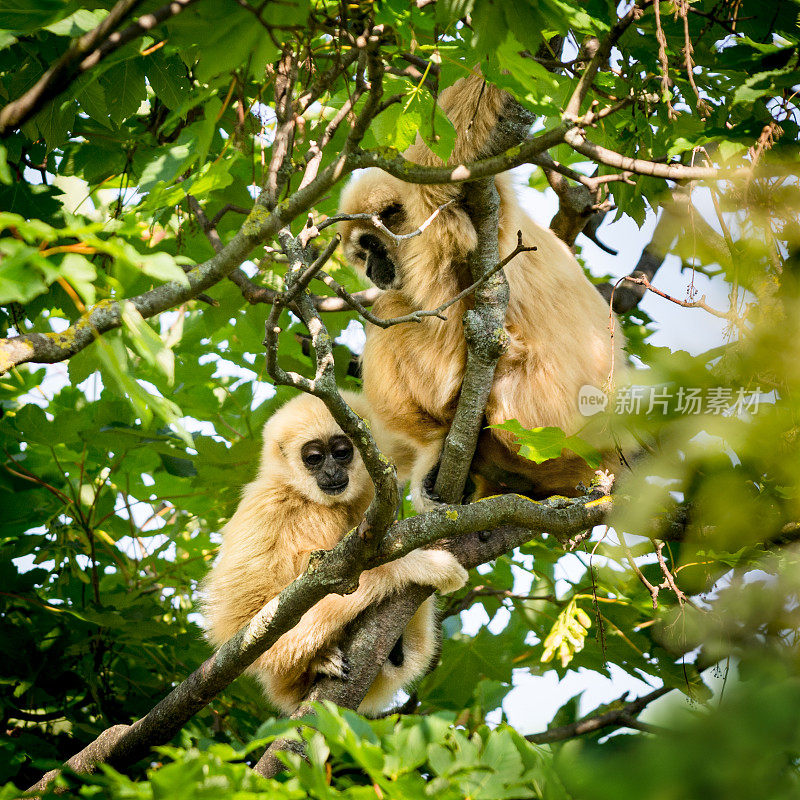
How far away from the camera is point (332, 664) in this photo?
4086 mm

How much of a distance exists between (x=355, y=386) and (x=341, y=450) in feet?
2.09

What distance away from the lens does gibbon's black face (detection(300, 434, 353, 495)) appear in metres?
5.38

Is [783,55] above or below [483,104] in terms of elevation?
below

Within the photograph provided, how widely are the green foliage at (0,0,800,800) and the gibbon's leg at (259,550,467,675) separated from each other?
595 mm

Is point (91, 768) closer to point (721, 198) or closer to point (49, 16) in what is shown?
point (49, 16)

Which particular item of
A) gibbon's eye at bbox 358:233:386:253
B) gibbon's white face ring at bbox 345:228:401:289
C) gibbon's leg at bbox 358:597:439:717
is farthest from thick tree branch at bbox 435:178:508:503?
gibbon's leg at bbox 358:597:439:717

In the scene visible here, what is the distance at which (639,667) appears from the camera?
14.3 ft

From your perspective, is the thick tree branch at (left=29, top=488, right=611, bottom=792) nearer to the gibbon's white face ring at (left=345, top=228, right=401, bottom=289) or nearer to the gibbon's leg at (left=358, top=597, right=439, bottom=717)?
the gibbon's leg at (left=358, top=597, right=439, bottom=717)

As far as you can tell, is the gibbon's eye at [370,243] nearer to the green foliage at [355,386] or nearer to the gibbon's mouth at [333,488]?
the green foliage at [355,386]

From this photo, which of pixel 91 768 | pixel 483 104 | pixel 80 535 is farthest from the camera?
pixel 80 535

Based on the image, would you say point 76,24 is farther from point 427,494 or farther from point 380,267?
point 427,494

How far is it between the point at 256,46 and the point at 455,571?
2.80m

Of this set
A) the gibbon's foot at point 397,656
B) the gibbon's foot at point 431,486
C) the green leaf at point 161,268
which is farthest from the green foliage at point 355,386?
the gibbon's foot at point 431,486

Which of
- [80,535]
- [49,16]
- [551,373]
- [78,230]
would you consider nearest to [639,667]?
[551,373]
